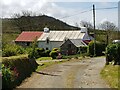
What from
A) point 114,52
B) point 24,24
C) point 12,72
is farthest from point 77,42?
point 12,72

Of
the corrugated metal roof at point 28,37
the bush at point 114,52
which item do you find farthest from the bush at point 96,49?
the corrugated metal roof at point 28,37

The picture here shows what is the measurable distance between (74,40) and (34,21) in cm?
3848

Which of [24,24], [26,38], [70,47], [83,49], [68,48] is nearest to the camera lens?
[83,49]

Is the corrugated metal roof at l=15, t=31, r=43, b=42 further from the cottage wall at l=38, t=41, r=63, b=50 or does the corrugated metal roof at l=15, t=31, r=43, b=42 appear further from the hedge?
the hedge

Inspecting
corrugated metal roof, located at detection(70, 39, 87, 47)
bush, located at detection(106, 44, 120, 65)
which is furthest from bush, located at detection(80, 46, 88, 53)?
bush, located at detection(106, 44, 120, 65)

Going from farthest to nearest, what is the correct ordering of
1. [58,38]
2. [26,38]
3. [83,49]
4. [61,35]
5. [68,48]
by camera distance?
1. [26,38]
2. [61,35]
3. [58,38]
4. [68,48]
5. [83,49]

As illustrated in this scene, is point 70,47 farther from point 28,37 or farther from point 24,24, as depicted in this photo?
point 24,24

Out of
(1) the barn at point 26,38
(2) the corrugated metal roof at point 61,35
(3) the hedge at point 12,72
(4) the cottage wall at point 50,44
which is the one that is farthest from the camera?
(1) the barn at point 26,38

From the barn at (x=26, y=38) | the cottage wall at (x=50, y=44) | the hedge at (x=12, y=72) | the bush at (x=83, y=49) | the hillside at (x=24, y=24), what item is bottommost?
the hedge at (x=12, y=72)

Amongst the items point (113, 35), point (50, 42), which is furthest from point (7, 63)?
point (113, 35)

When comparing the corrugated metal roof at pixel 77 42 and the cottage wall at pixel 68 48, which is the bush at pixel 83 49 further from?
the corrugated metal roof at pixel 77 42

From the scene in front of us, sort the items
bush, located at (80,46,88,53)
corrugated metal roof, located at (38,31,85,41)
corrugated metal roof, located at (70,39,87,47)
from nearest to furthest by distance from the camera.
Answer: bush, located at (80,46,88,53) < corrugated metal roof, located at (70,39,87,47) < corrugated metal roof, located at (38,31,85,41)

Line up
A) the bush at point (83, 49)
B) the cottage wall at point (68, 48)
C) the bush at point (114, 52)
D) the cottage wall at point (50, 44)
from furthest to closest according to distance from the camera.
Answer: the cottage wall at point (50, 44) → the cottage wall at point (68, 48) → the bush at point (83, 49) → the bush at point (114, 52)

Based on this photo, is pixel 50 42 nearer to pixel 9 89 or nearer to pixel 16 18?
pixel 16 18
